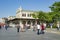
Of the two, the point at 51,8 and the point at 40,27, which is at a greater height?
the point at 51,8

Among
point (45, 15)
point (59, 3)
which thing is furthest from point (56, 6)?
point (45, 15)

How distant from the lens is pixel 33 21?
120 meters

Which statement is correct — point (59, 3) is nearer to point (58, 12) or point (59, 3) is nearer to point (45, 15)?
point (58, 12)

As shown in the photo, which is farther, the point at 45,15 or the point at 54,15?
the point at 45,15

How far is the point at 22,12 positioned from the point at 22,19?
1246 cm

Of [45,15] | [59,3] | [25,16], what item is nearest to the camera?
[59,3]

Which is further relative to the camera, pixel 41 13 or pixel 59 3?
pixel 41 13

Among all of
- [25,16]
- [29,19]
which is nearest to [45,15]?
[29,19]

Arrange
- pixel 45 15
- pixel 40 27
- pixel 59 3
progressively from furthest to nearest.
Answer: pixel 45 15 < pixel 59 3 < pixel 40 27

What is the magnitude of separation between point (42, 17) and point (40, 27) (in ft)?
204

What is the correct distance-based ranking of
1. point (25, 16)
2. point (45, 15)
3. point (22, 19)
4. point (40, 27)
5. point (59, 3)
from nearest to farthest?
A: point (40, 27), point (59, 3), point (45, 15), point (22, 19), point (25, 16)

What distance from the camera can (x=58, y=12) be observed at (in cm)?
8012

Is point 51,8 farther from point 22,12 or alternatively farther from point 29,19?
point 22,12

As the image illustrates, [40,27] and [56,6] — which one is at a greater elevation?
[56,6]
